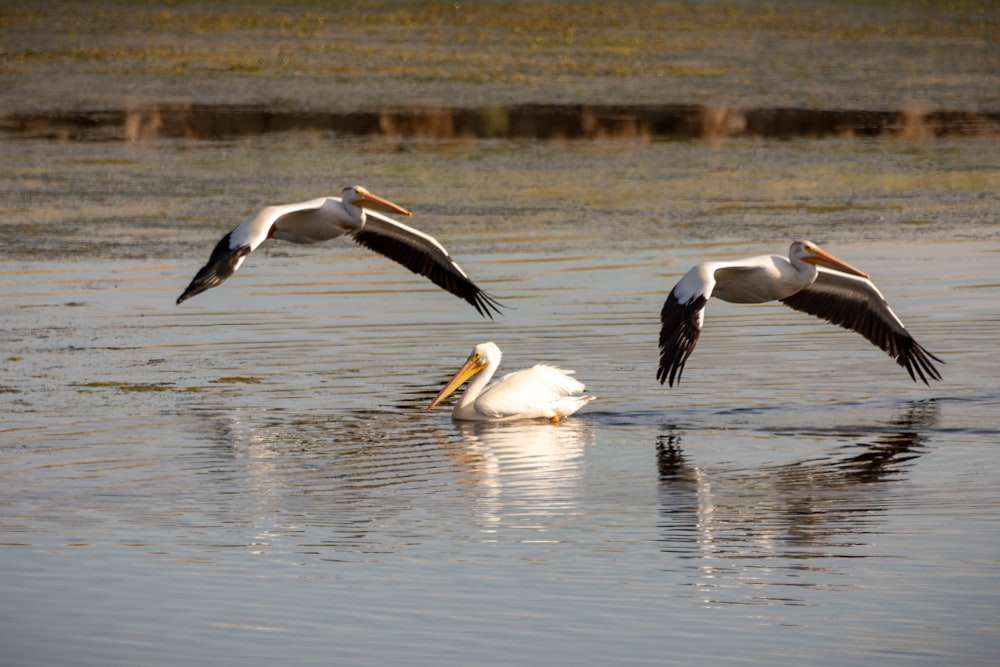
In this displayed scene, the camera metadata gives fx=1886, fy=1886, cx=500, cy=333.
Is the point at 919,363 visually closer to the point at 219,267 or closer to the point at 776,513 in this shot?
the point at 776,513

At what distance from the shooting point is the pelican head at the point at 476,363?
31.5ft

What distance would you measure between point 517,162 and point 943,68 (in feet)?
30.4

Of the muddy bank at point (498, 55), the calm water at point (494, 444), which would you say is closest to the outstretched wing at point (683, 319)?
the calm water at point (494, 444)

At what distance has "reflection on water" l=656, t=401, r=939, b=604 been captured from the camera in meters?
6.11

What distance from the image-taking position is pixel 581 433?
348 inches

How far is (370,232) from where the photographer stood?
1208cm

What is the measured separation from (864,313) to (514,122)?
11303 mm

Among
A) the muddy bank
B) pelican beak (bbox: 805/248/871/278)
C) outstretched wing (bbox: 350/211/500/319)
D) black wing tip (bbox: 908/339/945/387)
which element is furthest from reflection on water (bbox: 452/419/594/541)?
the muddy bank

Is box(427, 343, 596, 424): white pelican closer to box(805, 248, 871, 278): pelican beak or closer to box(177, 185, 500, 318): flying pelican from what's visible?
box(805, 248, 871, 278): pelican beak

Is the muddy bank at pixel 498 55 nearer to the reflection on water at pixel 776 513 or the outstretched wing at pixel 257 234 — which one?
the outstretched wing at pixel 257 234

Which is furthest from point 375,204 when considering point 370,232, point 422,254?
point 422,254

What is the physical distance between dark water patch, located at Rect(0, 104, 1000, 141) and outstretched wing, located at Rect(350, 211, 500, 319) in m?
8.03

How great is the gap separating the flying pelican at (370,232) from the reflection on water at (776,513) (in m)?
3.34

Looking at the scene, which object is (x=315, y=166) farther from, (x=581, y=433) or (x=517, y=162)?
(x=581, y=433)
